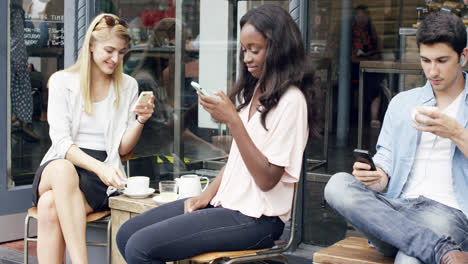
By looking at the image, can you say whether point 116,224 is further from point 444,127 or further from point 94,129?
point 444,127

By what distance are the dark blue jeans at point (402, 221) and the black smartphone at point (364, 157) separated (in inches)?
3.0

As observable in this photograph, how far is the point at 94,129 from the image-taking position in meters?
3.03

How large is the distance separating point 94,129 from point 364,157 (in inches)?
57.5

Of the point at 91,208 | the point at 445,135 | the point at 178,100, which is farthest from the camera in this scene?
the point at 178,100

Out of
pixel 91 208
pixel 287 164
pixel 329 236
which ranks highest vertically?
pixel 287 164

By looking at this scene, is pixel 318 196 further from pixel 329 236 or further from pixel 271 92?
pixel 271 92

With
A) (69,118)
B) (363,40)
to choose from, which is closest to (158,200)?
(69,118)

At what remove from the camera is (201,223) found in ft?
7.23

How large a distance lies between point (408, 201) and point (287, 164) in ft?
1.53

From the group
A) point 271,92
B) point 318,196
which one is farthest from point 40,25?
point 271,92

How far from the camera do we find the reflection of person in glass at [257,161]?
2.16 m

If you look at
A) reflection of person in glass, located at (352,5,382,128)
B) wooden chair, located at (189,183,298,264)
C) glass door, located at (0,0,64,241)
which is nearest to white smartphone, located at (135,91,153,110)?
wooden chair, located at (189,183,298,264)

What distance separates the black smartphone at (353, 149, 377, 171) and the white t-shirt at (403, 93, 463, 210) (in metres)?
0.18

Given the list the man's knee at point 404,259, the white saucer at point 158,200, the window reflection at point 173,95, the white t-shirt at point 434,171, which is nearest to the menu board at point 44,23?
the window reflection at point 173,95
